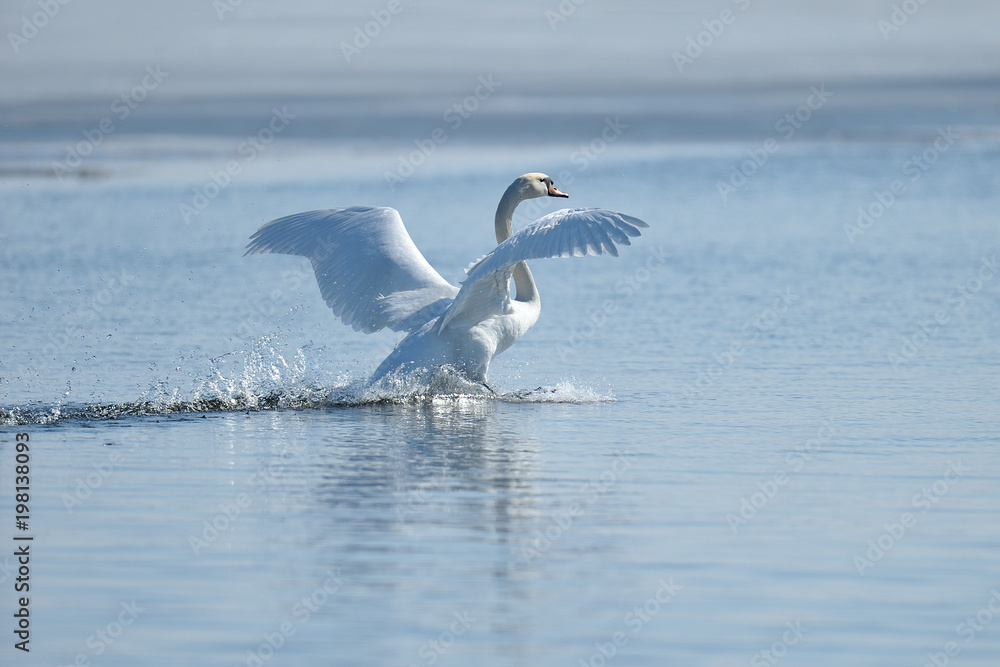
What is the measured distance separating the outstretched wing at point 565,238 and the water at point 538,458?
41.5 inches

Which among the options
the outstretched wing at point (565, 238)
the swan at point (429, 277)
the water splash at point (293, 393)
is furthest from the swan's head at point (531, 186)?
the outstretched wing at point (565, 238)

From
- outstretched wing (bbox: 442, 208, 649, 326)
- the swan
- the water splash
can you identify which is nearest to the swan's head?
the swan

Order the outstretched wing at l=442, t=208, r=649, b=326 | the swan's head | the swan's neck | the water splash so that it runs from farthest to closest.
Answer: the swan's head → the swan's neck → the water splash → the outstretched wing at l=442, t=208, r=649, b=326

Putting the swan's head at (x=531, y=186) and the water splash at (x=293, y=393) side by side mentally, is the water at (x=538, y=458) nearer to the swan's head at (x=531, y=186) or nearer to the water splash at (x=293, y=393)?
the water splash at (x=293, y=393)

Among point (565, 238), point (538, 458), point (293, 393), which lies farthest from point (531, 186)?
point (538, 458)

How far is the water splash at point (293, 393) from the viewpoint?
10078mm

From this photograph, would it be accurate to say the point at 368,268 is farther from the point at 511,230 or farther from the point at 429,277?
the point at 511,230

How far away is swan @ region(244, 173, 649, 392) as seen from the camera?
979 centimetres

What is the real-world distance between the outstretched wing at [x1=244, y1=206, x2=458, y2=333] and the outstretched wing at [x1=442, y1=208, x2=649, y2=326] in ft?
4.17

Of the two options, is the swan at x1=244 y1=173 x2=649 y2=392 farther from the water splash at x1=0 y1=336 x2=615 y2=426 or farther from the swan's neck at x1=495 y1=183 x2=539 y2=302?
the water splash at x1=0 y1=336 x2=615 y2=426

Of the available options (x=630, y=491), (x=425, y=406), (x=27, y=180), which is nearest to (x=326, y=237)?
(x=425, y=406)

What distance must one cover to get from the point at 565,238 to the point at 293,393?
2.33m

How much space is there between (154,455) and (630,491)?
2798 mm

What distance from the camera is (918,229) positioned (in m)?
19.2
